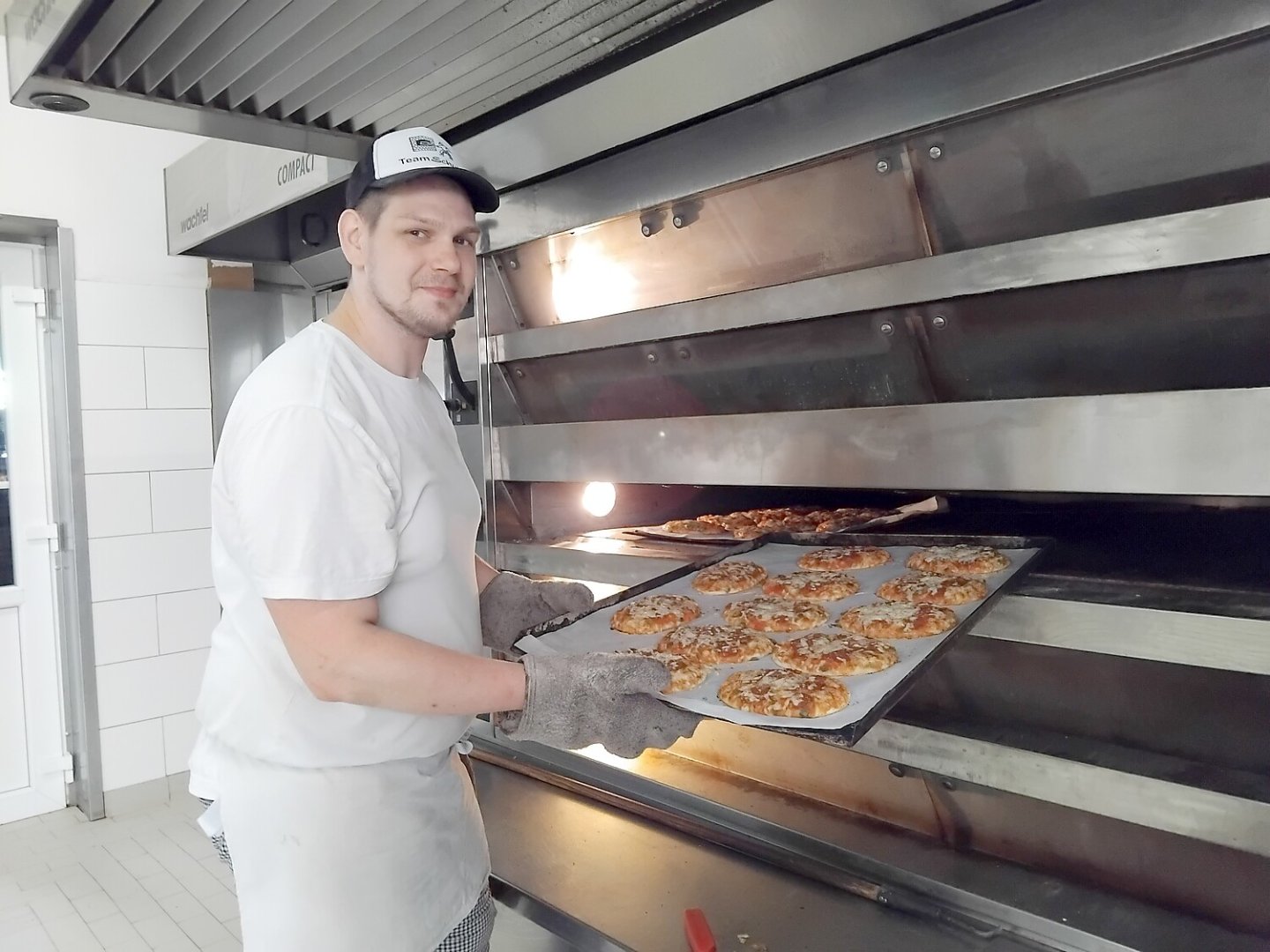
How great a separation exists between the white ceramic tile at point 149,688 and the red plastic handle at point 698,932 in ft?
11.3

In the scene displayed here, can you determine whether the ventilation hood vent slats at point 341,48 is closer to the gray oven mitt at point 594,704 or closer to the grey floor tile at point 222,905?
the gray oven mitt at point 594,704

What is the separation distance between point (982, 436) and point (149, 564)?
151 inches

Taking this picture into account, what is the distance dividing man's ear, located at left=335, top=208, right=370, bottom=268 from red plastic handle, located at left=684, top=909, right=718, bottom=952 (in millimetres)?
1154


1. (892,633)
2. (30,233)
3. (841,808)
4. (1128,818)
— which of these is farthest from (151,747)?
(1128,818)

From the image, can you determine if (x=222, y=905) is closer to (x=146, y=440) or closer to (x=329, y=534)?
(x=146, y=440)

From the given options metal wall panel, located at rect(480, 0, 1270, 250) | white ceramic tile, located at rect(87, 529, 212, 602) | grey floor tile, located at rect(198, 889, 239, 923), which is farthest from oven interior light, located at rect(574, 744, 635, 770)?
white ceramic tile, located at rect(87, 529, 212, 602)

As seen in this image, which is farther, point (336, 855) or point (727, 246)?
point (727, 246)

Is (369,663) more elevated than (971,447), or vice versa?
(971,447)

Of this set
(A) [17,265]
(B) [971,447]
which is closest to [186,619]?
(A) [17,265]

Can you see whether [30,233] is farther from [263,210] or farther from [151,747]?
[151,747]

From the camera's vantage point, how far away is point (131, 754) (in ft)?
12.8

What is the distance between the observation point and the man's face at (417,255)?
1377 mm

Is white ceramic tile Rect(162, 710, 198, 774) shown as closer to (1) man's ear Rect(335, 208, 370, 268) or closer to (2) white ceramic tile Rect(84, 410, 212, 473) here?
(2) white ceramic tile Rect(84, 410, 212, 473)

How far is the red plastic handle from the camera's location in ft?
4.17
